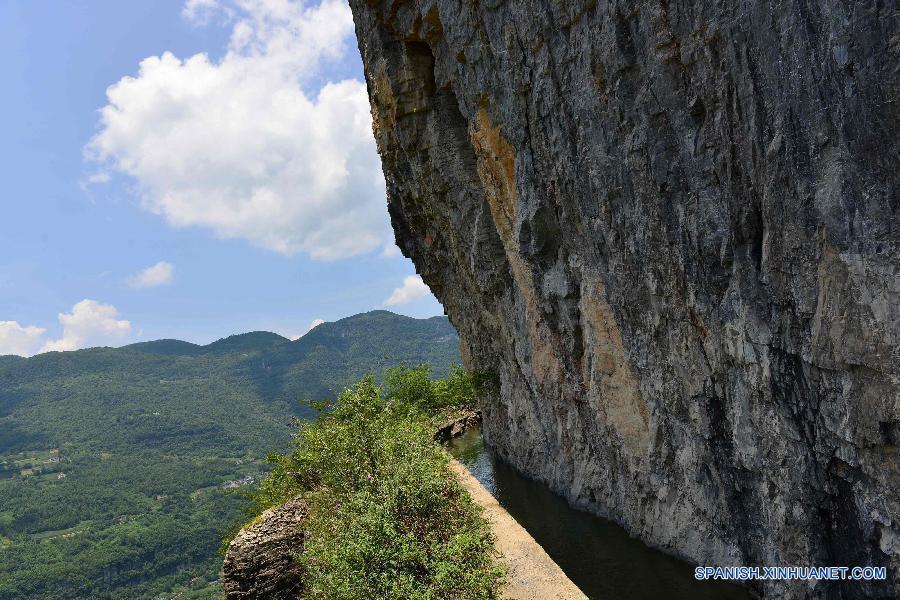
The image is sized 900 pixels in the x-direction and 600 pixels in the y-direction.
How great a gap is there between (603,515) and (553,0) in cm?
2121

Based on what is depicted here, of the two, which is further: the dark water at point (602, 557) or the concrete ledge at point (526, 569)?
the dark water at point (602, 557)

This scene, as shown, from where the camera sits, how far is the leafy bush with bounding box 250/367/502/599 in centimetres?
1167

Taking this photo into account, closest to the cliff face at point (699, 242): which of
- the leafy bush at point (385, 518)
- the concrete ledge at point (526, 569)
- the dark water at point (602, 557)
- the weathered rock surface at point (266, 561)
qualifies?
the dark water at point (602, 557)

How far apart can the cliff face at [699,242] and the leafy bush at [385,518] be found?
8119 mm

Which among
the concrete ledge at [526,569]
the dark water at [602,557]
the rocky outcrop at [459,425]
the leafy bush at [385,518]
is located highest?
the leafy bush at [385,518]

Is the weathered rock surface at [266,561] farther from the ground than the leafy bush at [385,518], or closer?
closer

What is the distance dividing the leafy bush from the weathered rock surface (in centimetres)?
84

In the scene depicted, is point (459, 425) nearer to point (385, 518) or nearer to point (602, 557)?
point (602, 557)

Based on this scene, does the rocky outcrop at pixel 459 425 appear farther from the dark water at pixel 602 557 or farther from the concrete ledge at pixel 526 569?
the concrete ledge at pixel 526 569

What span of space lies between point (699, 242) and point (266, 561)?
15930 mm

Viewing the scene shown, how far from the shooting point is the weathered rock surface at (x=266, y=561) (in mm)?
16500

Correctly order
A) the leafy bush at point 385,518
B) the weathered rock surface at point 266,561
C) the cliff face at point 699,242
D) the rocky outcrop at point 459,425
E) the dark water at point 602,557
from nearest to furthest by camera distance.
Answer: the cliff face at point 699,242 < the leafy bush at point 385,518 < the weathered rock surface at point 266,561 < the dark water at point 602,557 < the rocky outcrop at point 459,425

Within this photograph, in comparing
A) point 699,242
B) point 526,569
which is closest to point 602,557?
point 526,569

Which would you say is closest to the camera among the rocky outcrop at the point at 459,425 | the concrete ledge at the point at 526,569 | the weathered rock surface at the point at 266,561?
the concrete ledge at the point at 526,569
